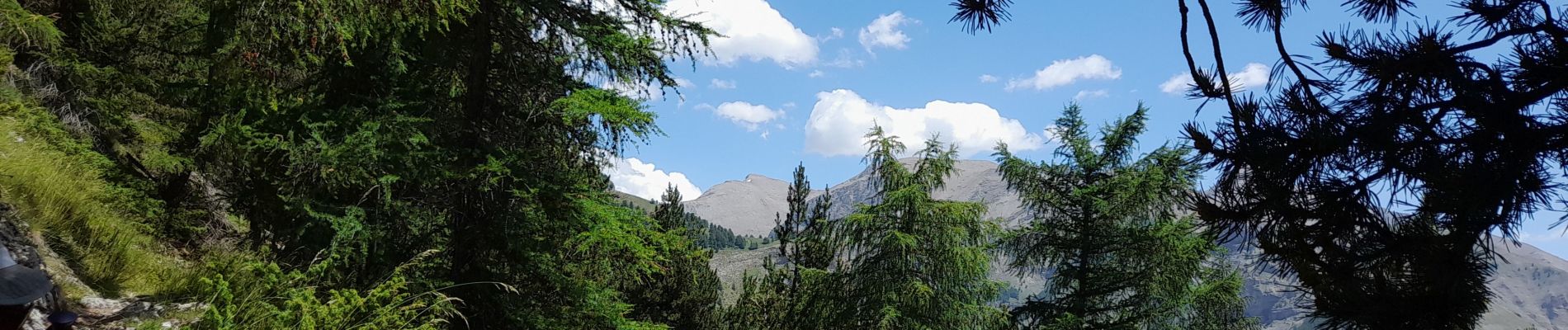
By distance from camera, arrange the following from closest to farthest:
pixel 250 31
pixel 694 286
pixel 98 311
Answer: pixel 98 311
pixel 250 31
pixel 694 286

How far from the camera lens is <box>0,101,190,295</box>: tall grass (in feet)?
16.4

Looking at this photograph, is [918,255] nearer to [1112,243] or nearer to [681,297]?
[1112,243]

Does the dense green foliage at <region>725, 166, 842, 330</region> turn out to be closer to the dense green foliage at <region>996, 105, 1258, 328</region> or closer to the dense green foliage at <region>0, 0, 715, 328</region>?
the dense green foliage at <region>996, 105, 1258, 328</region>

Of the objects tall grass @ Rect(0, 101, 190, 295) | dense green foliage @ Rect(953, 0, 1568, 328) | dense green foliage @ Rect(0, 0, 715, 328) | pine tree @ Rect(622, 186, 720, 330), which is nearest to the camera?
dense green foliage @ Rect(953, 0, 1568, 328)

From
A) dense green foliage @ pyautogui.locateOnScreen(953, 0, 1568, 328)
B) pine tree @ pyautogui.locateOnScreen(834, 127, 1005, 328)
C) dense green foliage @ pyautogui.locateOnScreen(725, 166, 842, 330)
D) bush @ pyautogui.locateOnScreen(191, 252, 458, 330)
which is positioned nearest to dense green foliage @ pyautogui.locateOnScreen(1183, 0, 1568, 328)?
dense green foliage @ pyautogui.locateOnScreen(953, 0, 1568, 328)

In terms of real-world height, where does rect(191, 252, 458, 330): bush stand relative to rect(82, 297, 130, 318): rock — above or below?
above

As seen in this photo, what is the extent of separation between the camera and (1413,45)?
2359 millimetres

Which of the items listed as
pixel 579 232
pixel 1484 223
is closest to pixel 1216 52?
pixel 1484 223

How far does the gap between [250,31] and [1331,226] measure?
6.61 metres

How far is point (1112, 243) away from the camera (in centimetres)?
1316

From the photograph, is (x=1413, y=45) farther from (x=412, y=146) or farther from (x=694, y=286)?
(x=694, y=286)

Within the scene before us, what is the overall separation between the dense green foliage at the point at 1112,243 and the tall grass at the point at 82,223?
11579 mm

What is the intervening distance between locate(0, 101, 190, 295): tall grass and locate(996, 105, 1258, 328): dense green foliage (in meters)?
11.6

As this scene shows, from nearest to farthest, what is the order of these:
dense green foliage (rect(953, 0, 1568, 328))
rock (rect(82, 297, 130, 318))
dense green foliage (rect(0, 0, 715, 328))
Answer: dense green foliage (rect(953, 0, 1568, 328)) → rock (rect(82, 297, 130, 318)) → dense green foliage (rect(0, 0, 715, 328))
